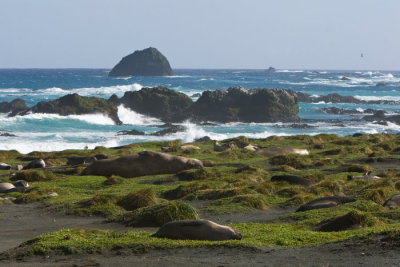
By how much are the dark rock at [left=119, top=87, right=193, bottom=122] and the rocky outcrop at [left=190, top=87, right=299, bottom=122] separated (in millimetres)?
2060

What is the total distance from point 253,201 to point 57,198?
5.89 meters

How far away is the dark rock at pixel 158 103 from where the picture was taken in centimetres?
8200

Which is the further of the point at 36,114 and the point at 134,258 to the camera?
the point at 36,114

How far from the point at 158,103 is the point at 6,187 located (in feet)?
202

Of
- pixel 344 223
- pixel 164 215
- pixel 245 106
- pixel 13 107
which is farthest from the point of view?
pixel 245 106

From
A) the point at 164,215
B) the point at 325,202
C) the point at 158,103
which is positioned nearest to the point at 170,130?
the point at 158,103

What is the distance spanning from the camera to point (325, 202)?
16641mm

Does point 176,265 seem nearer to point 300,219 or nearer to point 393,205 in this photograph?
point 300,219

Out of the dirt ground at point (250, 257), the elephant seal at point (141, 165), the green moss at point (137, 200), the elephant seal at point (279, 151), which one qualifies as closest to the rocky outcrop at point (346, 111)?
the elephant seal at point (279, 151)

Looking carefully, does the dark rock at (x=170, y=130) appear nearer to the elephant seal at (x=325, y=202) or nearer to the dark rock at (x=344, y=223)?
the elephant seal at (x=325, y=202)

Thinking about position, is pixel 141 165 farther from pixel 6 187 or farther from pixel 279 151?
pixel 279 151

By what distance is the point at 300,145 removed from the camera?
38688 millimetres

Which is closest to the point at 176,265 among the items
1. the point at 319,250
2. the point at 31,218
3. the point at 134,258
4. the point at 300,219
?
the point at 134,258

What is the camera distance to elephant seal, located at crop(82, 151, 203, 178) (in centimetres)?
2614
